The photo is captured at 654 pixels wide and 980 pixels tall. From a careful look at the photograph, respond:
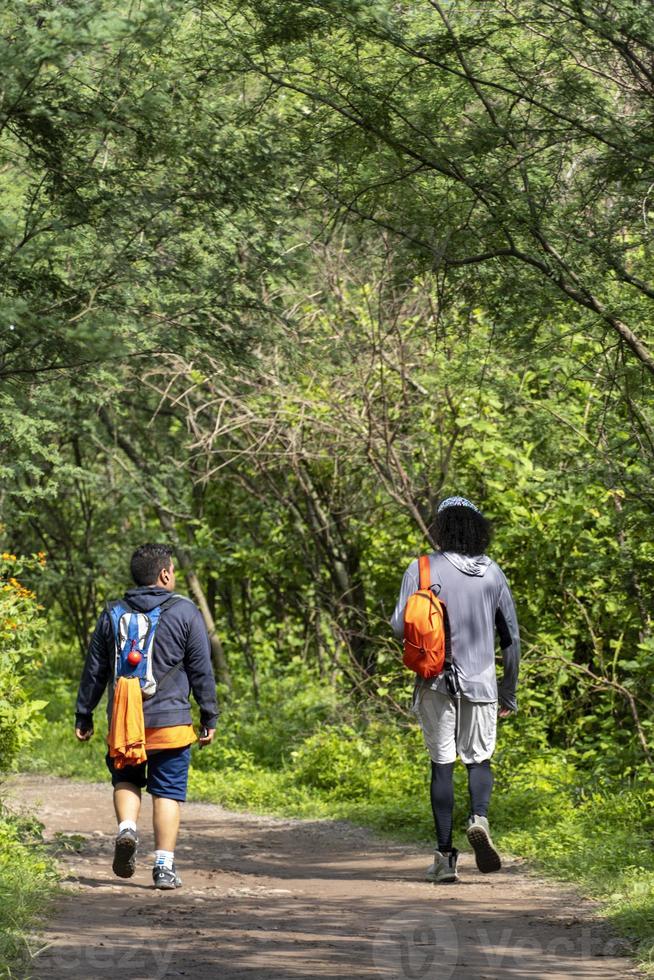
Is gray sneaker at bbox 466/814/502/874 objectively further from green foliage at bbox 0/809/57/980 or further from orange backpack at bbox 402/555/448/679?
green foliage at bbox 0/809/57/980

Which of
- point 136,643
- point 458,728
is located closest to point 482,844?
point 458,728

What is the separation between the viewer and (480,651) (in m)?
7.56

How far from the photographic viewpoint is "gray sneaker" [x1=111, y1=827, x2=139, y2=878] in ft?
22.7

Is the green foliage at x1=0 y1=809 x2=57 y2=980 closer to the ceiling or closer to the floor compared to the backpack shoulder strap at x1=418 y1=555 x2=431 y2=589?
closer to the floor

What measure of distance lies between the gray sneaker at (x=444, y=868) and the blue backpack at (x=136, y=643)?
1716mm

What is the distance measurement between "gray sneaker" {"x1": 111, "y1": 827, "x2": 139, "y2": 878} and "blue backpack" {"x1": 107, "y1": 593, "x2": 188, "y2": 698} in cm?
68

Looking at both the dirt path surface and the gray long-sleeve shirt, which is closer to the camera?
the dirt path surface

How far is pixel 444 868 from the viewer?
7508mm

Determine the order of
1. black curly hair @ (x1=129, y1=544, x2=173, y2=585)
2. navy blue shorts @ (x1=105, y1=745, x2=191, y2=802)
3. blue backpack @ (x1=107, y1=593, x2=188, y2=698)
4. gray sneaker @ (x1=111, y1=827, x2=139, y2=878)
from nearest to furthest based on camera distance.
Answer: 1. gray sneaker @ (x1=111, y1=827, x2=139, y2=878)
2. blue backpack @ (x1=107, y1=593, x2=188, y2=698)
3. navy blue shorts @ (x1=105, y1=745, x2=191, y2=802)
4. black curly hair @ (x1=129, y1=544, x2=173, y2=585)

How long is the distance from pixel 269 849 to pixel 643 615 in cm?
300

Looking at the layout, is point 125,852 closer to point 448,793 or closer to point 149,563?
point 149,563

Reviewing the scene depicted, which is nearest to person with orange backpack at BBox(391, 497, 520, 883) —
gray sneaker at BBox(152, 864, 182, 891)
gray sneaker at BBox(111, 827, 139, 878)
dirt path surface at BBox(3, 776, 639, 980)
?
dirt path surface at BBox(3, 776, 639, 980)

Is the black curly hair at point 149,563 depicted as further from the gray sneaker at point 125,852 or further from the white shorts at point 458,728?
the white shorts at point 458,728

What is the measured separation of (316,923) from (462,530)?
226cm
